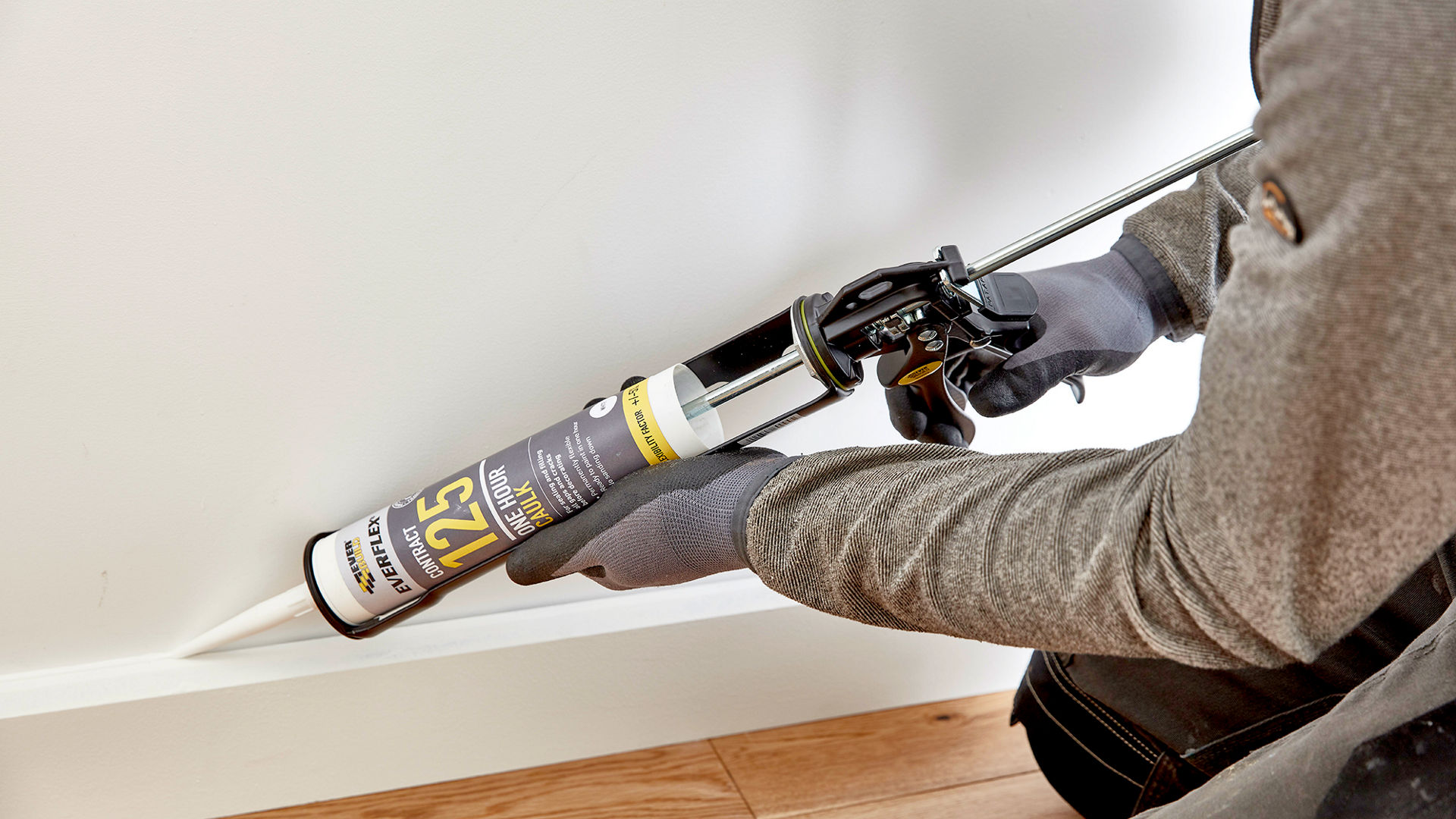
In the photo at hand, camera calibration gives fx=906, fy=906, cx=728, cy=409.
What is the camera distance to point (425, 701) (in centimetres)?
82

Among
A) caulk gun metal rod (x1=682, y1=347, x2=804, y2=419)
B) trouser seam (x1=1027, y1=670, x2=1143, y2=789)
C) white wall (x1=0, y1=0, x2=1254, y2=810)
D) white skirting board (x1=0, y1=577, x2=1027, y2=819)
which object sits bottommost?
trouser seam (x1=1027, y1=670, x2=1143, y2=789)

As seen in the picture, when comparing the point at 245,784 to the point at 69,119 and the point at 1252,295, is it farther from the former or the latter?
the point at 1252,295

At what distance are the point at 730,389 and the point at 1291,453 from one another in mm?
398

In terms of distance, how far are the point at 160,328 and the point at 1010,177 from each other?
722 millimetres

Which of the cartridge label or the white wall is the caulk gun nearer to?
the cartridge label

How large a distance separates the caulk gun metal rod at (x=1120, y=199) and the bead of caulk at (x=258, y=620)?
59cm

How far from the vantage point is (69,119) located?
604 mm

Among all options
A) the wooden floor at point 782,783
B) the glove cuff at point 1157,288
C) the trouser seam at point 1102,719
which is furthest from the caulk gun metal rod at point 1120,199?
the wooden floor at point 782,783

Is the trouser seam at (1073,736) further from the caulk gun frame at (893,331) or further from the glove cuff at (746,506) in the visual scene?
the glove cuff at (746,506)

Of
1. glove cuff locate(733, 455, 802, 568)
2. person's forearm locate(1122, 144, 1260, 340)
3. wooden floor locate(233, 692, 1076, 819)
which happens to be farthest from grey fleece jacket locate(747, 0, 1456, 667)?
wooden floor locate(233, 692, 1076, 819)

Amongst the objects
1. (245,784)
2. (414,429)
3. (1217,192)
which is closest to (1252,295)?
(1217,192)

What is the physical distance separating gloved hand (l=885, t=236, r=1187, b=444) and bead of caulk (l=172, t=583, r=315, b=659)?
0.51 metres

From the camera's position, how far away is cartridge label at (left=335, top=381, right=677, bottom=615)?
66 cm

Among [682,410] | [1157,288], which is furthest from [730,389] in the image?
[1157,288]
